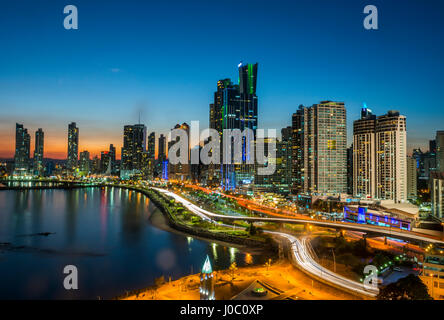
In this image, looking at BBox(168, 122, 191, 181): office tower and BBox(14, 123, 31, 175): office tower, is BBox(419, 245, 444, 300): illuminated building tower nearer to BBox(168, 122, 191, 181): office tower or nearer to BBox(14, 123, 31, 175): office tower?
BBox(168, 122, 191, 181): office tower

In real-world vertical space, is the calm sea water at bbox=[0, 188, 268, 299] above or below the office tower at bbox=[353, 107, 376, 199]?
below

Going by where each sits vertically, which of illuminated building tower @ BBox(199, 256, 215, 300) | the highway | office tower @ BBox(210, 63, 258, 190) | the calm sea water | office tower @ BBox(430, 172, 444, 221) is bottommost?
the calm sea water

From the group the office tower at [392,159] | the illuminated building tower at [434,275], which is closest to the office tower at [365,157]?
the office tower at [392,159]

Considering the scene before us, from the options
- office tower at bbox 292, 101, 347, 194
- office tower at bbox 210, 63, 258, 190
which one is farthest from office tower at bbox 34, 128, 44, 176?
office tower at bbox 292, 101, 347, 194

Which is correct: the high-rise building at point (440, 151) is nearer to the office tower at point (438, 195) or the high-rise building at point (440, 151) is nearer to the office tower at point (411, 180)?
the office tower at point (411, 180)

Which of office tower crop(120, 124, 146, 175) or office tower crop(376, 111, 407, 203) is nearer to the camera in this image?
office tower crop(376, 111, 407, 203)

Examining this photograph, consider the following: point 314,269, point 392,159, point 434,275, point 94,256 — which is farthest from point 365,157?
point 94,256
